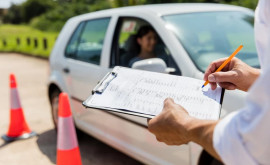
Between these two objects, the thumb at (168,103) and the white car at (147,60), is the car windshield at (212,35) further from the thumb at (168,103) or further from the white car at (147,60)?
the thumb at (168,103)

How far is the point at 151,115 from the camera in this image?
1.38m

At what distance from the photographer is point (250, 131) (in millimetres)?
943

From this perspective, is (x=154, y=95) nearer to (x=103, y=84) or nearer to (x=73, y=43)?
(x=103, y=84)

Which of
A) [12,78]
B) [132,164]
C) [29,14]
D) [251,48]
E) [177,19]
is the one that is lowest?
[29,14]

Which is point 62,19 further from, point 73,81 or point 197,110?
point 197,110

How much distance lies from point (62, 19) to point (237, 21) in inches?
1349

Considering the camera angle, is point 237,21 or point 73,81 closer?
point 237,21

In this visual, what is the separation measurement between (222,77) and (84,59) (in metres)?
2.66

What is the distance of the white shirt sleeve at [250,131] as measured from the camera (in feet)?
3.06

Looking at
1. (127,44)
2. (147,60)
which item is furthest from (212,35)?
(127,44)

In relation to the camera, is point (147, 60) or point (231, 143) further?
point (147, 60)

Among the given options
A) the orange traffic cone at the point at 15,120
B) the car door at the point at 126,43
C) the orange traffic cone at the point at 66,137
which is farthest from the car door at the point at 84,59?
the orange traffic cone at the point at 15,120

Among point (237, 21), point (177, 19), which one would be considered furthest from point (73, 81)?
point (237, 21)

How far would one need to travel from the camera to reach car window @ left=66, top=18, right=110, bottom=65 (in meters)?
3.83
